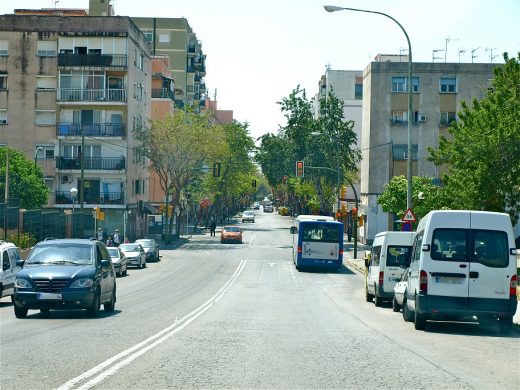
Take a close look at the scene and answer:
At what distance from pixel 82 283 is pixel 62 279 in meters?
0.45

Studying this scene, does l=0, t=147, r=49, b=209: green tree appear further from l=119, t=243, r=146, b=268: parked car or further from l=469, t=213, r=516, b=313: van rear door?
l=469, t=213, r=516, b=313: van rear door

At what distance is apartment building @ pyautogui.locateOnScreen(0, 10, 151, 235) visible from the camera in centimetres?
7606

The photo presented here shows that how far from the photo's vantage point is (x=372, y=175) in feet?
255

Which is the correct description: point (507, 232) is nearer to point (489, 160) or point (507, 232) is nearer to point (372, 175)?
point (489, 160)

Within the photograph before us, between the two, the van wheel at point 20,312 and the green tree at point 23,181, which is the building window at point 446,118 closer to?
the green tree at point 23,181

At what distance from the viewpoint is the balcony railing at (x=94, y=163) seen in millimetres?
76062

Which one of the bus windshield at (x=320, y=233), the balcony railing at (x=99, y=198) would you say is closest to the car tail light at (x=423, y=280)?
the bus windshield at (x=320, y=233)

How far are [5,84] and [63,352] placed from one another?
66.6 meters

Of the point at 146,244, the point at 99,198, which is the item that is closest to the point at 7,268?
the point at 146,244

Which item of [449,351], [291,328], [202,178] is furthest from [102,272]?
[202,178]

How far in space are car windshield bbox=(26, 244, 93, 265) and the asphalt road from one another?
1.29 meters

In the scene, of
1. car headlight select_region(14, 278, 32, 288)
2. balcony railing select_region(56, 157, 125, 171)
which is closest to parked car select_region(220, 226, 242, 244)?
balcony railing select_region(56, 157, 125, 171)

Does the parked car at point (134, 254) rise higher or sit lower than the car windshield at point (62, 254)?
lower

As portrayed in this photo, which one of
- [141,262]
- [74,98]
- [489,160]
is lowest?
[141,262]
